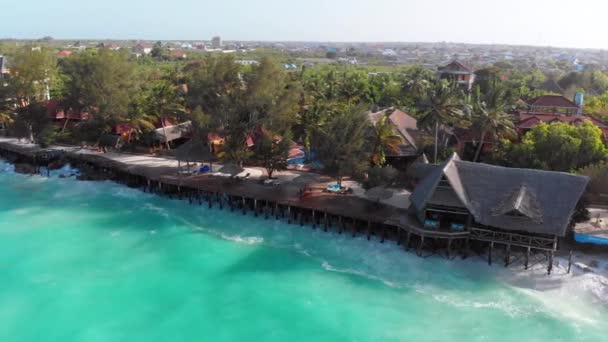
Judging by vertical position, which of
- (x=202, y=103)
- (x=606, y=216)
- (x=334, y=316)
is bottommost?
(x=334, y=316)

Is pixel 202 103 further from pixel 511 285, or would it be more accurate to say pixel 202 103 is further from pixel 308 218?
pixel 511 285

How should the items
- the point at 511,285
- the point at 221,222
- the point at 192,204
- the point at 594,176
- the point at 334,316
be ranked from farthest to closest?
the point at 192,204 → the point at 221,222 → the point at 594,176 → the point at 511,285 → the point at 334,316

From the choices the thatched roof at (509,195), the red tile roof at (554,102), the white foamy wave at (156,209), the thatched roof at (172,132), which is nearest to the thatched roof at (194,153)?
the white foamy wave at (156,209)

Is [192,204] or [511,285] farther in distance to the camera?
[192,204]

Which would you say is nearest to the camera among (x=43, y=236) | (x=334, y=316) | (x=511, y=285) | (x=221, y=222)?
(x=334, y=316)

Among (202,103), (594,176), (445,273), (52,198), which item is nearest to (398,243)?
(445,273)

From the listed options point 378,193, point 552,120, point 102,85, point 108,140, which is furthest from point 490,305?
point 102,85

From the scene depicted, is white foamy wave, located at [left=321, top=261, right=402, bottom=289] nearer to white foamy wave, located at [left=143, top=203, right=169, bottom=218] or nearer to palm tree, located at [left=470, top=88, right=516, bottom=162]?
white foamy wave, located at [left=143, top=203, right=169, bottom=218]
